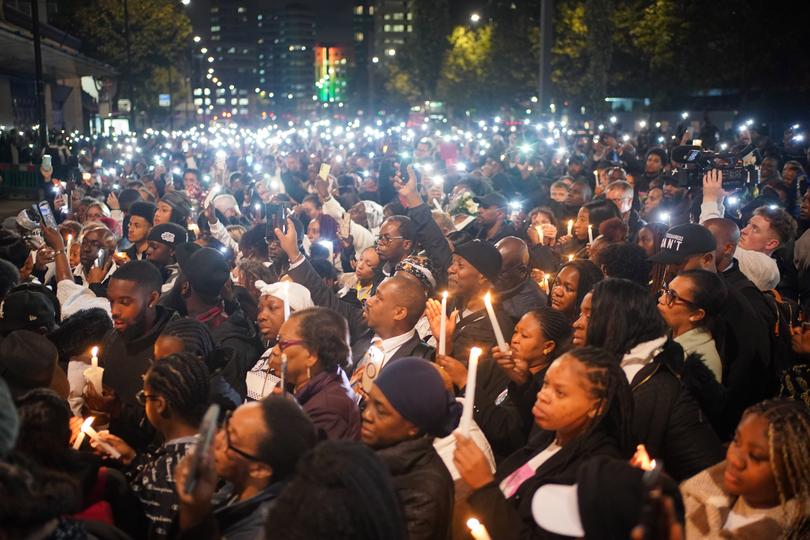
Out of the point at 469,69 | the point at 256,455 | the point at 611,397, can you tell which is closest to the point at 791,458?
the point at 611,397

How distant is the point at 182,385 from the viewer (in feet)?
13.4

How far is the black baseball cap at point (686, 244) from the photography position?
20.6 ft

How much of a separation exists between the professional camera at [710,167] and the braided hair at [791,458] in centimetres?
541

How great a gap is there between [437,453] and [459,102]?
72962mm

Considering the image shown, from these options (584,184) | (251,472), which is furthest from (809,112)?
(251,472)

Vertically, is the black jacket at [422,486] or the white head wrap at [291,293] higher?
the white head wrap at [291,293]

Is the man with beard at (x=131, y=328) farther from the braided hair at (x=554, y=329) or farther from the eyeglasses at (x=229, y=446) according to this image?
the braided hair at (x=554, y=329)

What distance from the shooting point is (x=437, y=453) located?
381 cm

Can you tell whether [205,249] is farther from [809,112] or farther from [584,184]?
[809,112]

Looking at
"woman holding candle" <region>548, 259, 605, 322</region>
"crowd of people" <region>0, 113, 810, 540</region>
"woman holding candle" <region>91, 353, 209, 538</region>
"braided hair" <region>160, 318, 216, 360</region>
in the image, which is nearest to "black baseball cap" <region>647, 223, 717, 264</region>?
"crowd of people" <region>0, 113, 810, 540</region>

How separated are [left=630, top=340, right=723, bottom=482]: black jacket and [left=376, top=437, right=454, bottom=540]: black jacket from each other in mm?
1101

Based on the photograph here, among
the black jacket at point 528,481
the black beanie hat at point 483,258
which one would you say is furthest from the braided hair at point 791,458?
the black beanie hat at point 483,258

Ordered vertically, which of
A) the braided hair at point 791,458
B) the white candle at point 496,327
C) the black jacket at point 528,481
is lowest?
the black jacket at point 528,481

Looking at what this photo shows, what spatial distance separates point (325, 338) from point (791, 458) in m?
2.38
